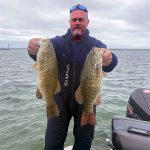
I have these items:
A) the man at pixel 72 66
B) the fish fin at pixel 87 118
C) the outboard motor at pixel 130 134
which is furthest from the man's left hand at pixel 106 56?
the outboard motor at pixel 130 134

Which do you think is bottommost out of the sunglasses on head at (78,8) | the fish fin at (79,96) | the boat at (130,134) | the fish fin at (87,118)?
the boat at (130,134)

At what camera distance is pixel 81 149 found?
230 inches

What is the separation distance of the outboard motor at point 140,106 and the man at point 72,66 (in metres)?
1.41

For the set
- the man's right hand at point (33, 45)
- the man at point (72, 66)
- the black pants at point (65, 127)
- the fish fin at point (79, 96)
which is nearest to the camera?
the man's right hand at point (33, 45)

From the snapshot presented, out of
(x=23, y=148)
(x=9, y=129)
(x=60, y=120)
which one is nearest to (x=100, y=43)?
(x=60, y=120)

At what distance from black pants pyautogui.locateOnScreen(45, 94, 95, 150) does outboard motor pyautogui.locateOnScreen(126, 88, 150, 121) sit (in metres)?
1.40

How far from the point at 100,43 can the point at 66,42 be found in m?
0.55

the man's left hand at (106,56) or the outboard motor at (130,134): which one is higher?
the man's left hand at (106,56)

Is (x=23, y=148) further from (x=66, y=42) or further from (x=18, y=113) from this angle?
(x=66, y=42)

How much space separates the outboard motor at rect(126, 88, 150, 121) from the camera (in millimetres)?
6590

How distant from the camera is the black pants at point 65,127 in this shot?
5.46 metres

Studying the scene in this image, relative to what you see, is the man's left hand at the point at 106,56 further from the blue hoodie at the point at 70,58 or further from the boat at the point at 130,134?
the boat at the point at 130,134

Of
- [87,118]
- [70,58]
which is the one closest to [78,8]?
[70,58]

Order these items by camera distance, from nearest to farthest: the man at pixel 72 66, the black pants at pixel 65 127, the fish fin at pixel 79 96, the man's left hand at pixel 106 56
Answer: the man's left hand at pixel 106 56, the fish fin at pixel 79 96, the man at pixel 72 66, the black pants at pixel 65 127
